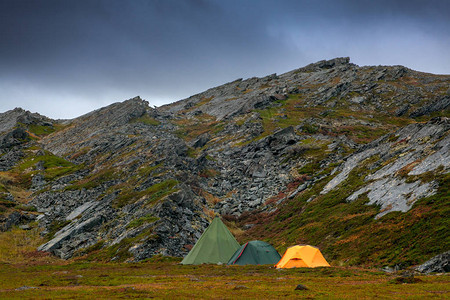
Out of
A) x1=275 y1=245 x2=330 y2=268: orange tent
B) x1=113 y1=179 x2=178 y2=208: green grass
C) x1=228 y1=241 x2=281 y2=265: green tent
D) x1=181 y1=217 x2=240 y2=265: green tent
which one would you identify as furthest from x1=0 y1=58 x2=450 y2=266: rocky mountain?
x1=181 y1=217 x2=240 y2=265: green tent

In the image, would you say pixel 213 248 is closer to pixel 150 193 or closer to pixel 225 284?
pixel 225 284

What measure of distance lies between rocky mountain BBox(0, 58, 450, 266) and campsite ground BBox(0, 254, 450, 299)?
5736 millimetres

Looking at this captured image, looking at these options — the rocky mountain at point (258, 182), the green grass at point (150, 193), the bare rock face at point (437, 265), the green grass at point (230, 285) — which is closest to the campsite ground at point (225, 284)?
the green grass at point (230, 285)

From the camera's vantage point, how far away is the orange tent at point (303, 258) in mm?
32125

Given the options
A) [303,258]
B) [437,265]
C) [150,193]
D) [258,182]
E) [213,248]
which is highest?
[150,193]

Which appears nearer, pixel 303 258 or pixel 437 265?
pixel 437 265

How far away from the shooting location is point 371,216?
36.1m

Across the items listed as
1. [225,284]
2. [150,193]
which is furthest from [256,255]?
[150,193]

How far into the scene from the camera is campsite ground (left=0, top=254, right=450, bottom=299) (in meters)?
18.5

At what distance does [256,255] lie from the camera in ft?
123

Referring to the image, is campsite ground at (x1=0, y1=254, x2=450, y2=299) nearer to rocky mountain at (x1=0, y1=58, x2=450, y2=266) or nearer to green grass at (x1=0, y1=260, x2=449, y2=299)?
green grass at (x1=0, y1=260, x2=449, y2=299)

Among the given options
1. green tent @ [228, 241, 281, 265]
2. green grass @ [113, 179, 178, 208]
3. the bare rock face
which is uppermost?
green grass @ [113, 179, 178, 208]

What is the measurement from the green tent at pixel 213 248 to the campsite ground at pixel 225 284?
2.92m

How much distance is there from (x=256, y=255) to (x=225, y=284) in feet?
47.4
